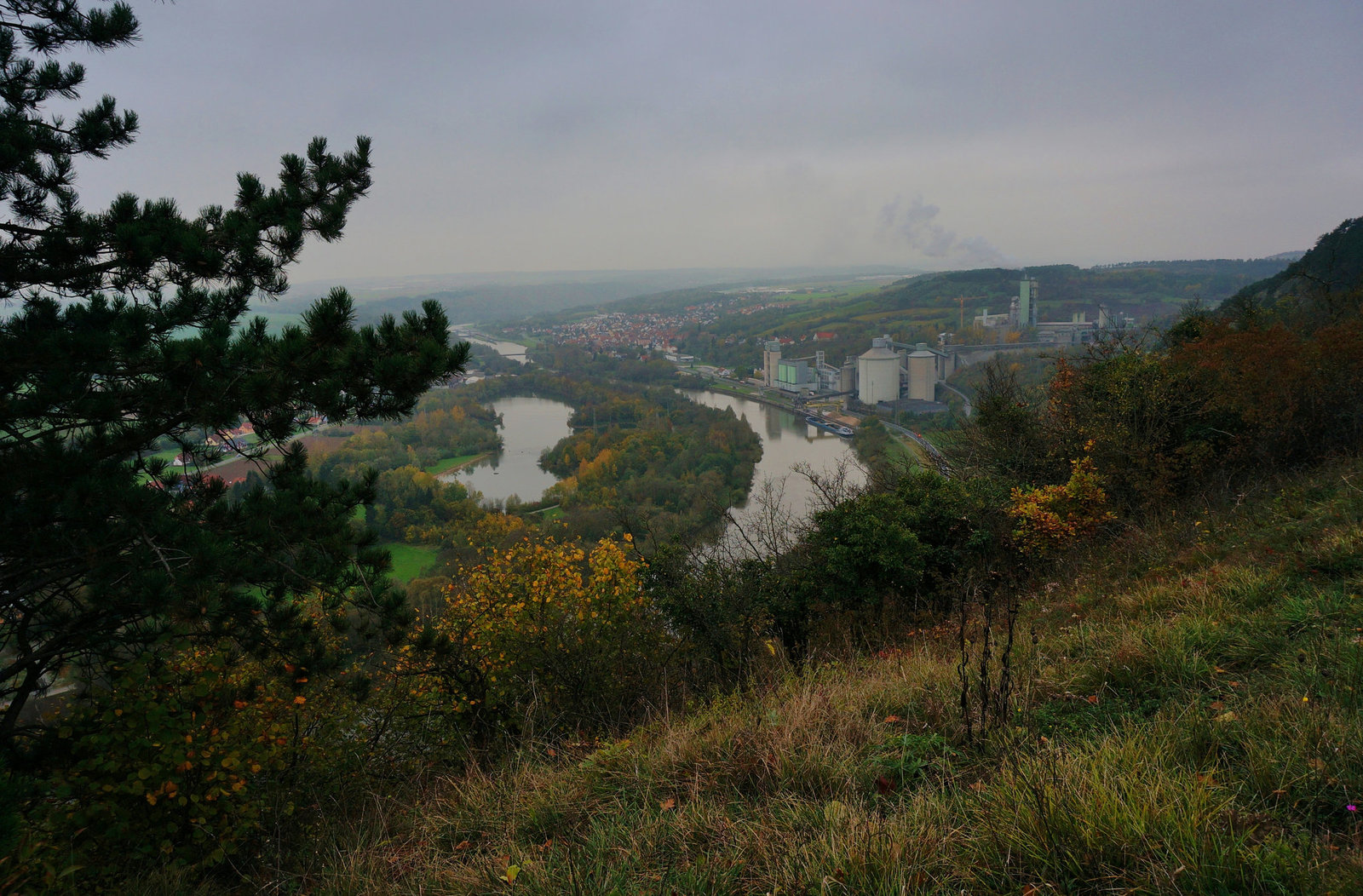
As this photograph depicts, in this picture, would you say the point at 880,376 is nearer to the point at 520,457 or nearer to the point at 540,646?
the point at 520,457

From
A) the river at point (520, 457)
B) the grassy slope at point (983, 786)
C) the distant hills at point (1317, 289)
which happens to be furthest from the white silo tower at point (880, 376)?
the grassy slope at point (983, 786)

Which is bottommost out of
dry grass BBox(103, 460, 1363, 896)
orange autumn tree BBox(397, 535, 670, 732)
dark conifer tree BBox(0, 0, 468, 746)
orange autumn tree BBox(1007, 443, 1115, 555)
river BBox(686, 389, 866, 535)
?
river BBox(686, 389, 866, 535)

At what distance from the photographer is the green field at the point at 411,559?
1867cm

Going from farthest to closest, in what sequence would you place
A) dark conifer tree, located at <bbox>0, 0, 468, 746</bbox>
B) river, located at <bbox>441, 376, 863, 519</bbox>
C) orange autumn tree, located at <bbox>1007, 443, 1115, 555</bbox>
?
river, located at <bbox>441, 376, 863, 519</bbox>
orange autumn tree, located at <bbox>1007, 443, 1115, 555</bbox>
dark conifer tree, located at <bbox>0, 0, 468, 746</bbox>

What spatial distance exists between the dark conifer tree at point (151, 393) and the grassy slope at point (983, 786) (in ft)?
5.04

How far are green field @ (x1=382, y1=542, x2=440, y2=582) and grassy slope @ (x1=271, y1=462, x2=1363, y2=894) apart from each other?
17021mm

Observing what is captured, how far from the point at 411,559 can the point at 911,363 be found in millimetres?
27197

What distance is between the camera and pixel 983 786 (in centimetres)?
176

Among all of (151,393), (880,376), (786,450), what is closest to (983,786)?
(151,393)

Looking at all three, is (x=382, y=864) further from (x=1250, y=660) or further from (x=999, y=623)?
(x=999, y=623)

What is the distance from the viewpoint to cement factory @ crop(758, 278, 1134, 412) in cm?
3519

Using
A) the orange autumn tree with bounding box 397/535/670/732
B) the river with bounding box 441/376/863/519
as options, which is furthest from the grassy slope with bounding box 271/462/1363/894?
the river with bounding box 441/376/863/519

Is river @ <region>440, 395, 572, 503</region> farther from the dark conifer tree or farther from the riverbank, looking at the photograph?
the dark conifer tree

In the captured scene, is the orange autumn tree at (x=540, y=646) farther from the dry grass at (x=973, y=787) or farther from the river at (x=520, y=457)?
the river at (x=520, y=457)
